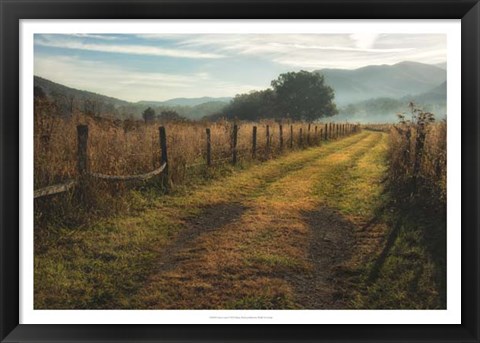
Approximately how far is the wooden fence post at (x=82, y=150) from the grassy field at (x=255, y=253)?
2.52 ft

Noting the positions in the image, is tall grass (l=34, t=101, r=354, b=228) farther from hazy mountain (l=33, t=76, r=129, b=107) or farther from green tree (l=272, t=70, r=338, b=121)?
green tree (l=272, t=70, r=338, b=121)

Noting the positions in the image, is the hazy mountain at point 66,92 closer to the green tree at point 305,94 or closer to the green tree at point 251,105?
the green tree at point 251,105

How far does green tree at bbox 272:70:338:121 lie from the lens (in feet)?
19.0

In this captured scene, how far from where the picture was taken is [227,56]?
231 inches

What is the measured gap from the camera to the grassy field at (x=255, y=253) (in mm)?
5395

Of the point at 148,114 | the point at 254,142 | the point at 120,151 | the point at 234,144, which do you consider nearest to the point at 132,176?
the point at 120,151

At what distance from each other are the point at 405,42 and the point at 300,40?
131 cm

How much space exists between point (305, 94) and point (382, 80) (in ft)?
3.31

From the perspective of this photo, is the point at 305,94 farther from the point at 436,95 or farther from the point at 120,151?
the point at 120,151

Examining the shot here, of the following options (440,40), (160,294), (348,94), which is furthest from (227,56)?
(160,294)

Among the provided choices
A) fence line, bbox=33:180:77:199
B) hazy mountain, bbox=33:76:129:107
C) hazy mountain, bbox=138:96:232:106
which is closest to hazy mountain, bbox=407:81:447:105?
hazy mountain, bbox=138:96:232:106

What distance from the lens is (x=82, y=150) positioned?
20.2 ft

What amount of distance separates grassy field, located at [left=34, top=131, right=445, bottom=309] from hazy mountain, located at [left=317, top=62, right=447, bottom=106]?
670 mm

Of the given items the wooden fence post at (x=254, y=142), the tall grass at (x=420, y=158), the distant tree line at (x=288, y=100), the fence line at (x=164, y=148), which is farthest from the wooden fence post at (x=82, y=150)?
the tall grass at (x=420, y=158)
